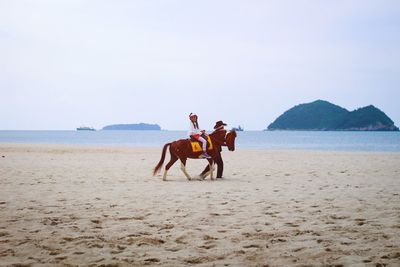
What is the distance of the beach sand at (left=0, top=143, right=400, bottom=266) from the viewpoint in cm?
467

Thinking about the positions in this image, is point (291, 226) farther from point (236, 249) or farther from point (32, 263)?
point (32, 263)

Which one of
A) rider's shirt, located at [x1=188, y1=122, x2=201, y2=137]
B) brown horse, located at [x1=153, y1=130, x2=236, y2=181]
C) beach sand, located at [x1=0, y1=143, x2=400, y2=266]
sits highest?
rider's shirt, located at [x1=188, y1=122, x2=201, y2=137]

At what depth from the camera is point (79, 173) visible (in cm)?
1399

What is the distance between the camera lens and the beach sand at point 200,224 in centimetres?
467

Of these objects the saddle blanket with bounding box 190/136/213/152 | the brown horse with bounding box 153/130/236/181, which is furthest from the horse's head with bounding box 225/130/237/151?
the saddle blanket with bounding box 190/136/213/152

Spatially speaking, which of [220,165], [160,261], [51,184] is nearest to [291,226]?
[160,261]

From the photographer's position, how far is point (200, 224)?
6.28m

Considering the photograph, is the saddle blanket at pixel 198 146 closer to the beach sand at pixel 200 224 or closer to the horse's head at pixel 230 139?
the horse's head at pixel 230 139

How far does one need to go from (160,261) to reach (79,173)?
33.8 feet

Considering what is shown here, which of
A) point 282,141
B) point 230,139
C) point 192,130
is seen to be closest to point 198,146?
point 192,130

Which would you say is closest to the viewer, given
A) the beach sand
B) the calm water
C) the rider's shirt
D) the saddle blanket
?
the beach sand

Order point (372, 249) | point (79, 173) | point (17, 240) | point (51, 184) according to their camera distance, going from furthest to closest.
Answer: point (79, 173) → point (51, 184) → point (17, 240) → point (372, 249)

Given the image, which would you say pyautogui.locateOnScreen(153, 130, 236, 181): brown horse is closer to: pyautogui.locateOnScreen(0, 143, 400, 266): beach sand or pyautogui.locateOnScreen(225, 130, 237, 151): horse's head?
pyautogui.locateOnScreen(225, 130, 237, 151): horse's head

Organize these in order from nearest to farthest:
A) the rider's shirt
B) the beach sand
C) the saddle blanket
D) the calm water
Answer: the beach sand, the saddle blanket, the rider's shirt, the calm water
